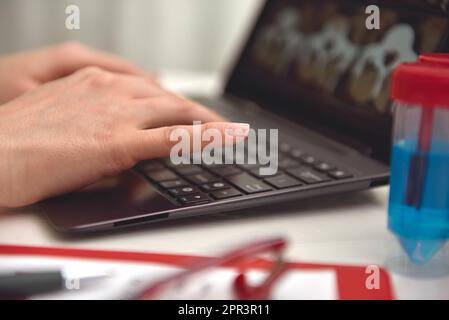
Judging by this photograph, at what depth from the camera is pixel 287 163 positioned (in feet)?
1.73

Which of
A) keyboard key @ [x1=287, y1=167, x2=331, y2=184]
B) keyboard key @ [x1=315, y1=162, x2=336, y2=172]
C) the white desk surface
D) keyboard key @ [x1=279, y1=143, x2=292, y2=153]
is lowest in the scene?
the white desk surface

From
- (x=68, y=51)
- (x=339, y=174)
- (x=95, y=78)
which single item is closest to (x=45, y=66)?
(x=68, y=51)

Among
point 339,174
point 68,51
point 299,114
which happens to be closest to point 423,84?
point 339,174

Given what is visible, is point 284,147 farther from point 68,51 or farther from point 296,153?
point 68,51

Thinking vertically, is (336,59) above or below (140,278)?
above

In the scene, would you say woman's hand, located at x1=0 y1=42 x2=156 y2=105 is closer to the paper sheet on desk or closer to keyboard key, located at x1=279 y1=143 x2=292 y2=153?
keyboard key, located at x1=279 y1=143 x2=292 y2=153

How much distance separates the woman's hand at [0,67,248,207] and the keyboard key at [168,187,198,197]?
3 cm

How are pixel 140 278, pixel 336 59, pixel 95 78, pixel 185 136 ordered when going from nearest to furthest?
pixel 140 278 < pixel 185 136 < pixel 95 78 < pixel 336 59

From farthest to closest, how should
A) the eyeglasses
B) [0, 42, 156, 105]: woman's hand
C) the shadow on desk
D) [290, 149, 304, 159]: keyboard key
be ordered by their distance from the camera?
[0, 42, 156, 105]: woman's hand, [290, 149, 304, 159]: keyboard key, the shadow on desk, the eyeglasses

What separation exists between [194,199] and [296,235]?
3.3 inches

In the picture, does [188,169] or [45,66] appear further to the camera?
[45,66]

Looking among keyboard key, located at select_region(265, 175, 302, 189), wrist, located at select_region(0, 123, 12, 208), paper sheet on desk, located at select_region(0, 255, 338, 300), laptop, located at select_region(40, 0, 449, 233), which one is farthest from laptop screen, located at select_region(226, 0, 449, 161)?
wrist, located at select_region(0, 123, 12, 208)

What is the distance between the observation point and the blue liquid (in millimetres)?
393

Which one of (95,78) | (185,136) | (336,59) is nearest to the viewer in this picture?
(185,136)
